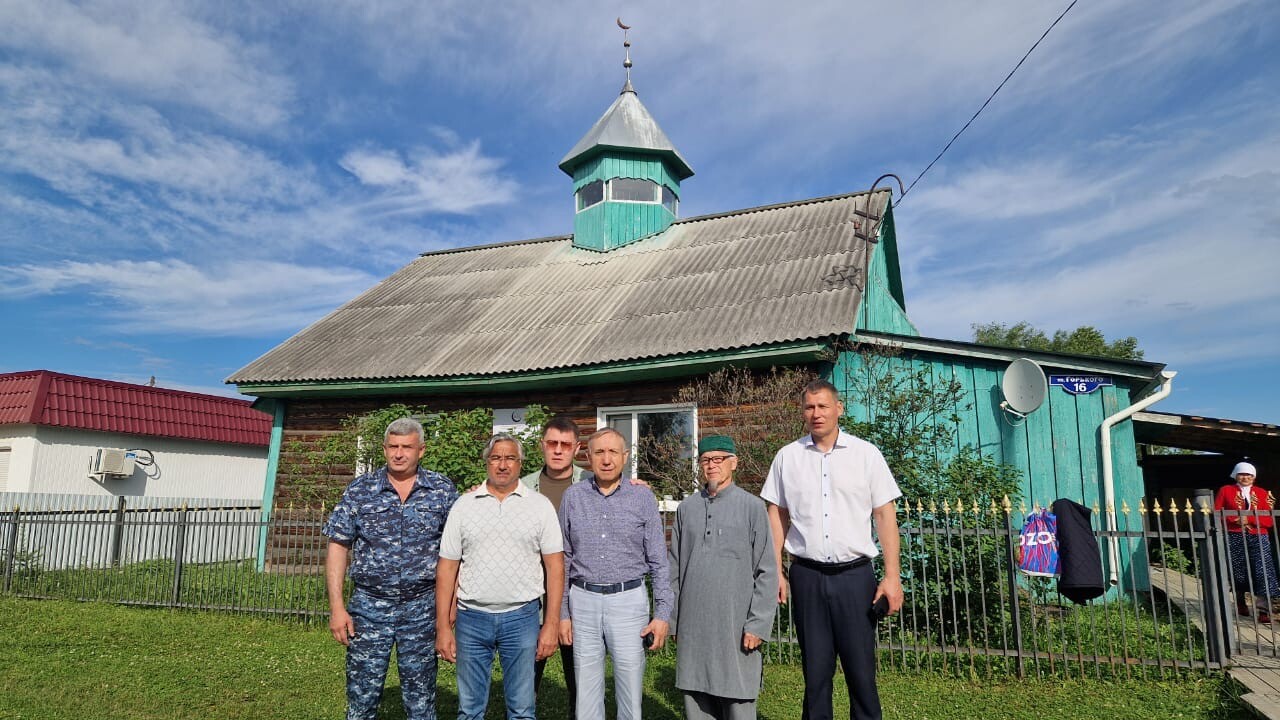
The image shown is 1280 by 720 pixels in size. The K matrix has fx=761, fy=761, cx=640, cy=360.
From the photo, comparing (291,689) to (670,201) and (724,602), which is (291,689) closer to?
(724,602)

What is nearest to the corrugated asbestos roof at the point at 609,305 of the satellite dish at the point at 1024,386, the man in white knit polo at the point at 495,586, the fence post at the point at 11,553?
the satellite dish at the point at 1024,386

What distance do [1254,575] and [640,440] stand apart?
6.22 m

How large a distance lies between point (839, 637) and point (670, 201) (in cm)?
1173

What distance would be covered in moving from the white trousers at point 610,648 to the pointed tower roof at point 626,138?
1142 centimetres

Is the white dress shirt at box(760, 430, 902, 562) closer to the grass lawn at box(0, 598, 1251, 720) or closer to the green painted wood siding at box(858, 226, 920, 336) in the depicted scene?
the grass lawn at box(0, 598, 1251, 720)

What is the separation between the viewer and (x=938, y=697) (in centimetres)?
522

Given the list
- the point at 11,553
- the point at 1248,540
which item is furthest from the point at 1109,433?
the point at 11,553

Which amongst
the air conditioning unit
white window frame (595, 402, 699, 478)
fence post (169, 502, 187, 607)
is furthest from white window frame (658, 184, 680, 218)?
the air conditioning unit

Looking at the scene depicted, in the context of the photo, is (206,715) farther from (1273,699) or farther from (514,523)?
(1273,699)

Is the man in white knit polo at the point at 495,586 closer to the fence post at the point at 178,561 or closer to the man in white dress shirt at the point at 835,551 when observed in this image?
the man in white dress shirt at the point at 835,551

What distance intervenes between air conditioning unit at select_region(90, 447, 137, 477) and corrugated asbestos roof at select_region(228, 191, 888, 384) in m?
6.36

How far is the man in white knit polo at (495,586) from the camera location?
344 cm

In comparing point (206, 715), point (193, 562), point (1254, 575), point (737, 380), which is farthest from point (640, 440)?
point (1254, 575)

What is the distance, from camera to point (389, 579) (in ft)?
11.5
